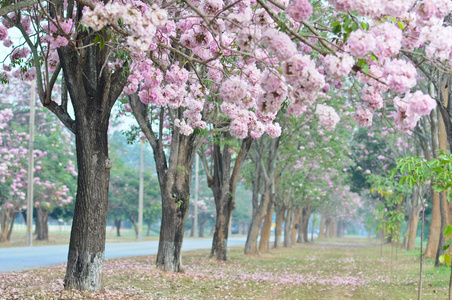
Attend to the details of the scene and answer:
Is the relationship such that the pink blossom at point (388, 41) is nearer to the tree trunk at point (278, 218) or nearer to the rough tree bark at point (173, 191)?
the rough tree bark at point (173, 191)

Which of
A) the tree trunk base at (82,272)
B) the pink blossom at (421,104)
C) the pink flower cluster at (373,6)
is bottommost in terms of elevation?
the tree trunk base at (82,272)

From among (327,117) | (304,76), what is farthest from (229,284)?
(304,76)

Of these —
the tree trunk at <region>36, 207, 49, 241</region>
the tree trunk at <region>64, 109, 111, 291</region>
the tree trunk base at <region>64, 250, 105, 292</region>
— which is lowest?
the tree trunk at <region>36, 207, 49, 241</region>

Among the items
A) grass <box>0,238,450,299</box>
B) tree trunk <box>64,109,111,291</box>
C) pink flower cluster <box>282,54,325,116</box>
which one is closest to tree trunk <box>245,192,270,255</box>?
grass <box>0,238,450,299</box>

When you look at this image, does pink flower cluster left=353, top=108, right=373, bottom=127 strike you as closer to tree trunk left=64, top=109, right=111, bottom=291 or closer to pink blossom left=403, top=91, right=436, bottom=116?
pink blossom left=403, top=91, right=436, bottom=116

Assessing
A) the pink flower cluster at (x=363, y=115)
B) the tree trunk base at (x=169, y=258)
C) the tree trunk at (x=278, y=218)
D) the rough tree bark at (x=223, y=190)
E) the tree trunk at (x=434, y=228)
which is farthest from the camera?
the tree trunk at (x=278, y=218)

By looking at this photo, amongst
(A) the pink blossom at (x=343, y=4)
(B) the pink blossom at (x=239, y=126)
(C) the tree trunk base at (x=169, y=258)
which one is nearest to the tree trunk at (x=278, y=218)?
(C) the tree trunk base at (x=169, y=258)

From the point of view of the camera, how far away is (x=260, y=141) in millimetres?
21172

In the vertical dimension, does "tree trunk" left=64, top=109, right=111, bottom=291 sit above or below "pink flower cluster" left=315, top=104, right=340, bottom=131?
below

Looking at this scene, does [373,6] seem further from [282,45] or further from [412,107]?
[412,107]

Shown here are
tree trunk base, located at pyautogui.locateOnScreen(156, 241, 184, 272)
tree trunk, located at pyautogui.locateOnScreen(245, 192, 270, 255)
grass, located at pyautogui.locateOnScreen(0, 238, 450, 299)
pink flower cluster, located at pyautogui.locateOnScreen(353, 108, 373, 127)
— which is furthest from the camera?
tree trunk, located at pyautogui.locateOnScreen(245, 192, 270, 255)

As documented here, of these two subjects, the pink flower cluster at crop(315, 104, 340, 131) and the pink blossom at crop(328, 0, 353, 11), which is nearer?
the pink blossom at crop(328, 0, 353, 11)

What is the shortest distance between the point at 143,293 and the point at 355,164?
24728 mm

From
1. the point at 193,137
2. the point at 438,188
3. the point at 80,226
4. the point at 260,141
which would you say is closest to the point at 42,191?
the point at 260,141
